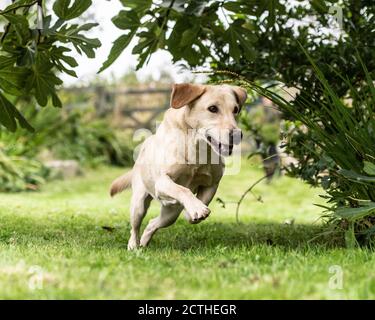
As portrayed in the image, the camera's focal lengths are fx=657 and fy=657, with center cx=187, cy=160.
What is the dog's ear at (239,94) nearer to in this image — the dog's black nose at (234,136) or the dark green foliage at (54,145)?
the dog's black nose at (234,136)

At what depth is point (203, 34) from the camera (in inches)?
217

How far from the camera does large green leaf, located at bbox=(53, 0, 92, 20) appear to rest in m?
4.22

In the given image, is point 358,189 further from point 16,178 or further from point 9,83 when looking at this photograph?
point 16,178

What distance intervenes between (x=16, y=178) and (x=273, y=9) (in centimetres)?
722

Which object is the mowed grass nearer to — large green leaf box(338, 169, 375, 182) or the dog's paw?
the dog's paw

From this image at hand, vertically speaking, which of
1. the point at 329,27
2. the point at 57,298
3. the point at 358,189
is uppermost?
the point at 329,27

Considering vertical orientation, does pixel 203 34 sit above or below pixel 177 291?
above

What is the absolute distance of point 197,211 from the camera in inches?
152

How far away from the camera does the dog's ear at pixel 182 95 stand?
4277mm

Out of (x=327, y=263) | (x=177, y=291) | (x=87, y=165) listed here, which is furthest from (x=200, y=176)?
(x=87, y=165)

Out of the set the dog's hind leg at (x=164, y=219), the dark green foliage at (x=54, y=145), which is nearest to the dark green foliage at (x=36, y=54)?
the dog's hind leg at (x=164, y=219)

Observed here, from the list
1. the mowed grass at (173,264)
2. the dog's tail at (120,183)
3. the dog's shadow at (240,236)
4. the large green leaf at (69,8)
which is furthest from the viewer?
the dog's tail at (120,183)

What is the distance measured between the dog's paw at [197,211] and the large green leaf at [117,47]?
3.71ft

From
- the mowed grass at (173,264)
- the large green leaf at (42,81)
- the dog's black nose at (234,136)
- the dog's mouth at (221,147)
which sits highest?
the large green leaf at (42,81)
